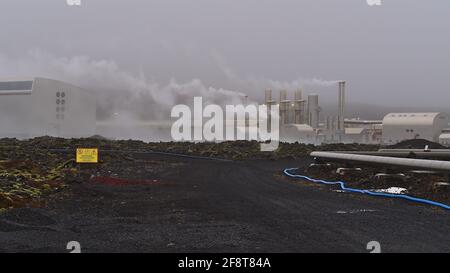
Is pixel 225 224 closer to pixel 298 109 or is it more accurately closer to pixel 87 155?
pixel 87 155

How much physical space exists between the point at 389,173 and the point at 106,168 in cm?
1745

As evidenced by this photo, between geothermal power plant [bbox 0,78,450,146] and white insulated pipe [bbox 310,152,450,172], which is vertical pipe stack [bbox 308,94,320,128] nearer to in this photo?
geothermal power plant [bbox 0,78,450,146]

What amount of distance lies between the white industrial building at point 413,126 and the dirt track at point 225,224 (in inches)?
3017

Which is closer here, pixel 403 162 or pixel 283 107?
pixel 403 162

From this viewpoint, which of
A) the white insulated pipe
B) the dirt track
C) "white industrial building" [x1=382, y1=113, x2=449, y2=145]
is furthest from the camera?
"white industrial building" [x1=382, y1=113, x2=449, y2=145]

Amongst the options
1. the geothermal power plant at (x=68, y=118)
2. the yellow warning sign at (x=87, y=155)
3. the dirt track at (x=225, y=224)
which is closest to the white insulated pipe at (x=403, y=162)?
the dirt track at (x=225, y=224)

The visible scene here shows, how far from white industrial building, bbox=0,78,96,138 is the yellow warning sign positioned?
71010 mm

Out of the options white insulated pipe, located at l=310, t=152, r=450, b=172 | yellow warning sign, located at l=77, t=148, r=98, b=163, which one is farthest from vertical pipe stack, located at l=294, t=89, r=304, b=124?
yellow warning sign, located at l=77, t=148, r=98, b=163

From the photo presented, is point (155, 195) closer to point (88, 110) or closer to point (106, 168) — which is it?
point (106, 168)

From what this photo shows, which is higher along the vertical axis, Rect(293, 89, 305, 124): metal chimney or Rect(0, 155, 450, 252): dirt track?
Rect(293, 89, 305, 124): metal chimney

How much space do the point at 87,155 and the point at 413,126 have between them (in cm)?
7928

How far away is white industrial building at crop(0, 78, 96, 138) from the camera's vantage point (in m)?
84.6

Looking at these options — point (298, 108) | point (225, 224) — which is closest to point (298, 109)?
point (298, 108)

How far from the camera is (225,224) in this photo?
9164 mm
